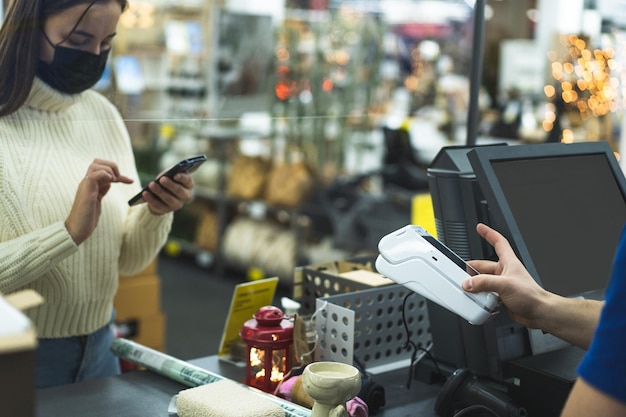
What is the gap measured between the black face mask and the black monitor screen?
967 mm

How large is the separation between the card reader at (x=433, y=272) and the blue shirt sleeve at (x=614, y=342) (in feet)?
1.33

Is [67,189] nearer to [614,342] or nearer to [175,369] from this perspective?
[175,369]

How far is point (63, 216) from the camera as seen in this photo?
1.95m

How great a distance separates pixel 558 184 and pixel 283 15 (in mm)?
4007

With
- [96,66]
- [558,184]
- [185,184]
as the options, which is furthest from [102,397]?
[558,184]

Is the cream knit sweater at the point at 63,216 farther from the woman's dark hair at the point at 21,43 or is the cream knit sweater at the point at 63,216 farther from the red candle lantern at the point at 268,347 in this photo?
the red candle lantern at the point at 268,347

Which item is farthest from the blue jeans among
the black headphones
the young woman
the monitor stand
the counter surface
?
the monitor stand

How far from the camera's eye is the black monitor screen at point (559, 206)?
1.60 metres

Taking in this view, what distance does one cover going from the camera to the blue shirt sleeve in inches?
39.7

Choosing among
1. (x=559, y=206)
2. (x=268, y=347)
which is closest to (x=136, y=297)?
(x=268, y=347)

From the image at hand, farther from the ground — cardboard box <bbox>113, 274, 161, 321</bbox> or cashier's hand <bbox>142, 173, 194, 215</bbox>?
cashier's hand <bbox>142, 173, 194, 215</bbox>

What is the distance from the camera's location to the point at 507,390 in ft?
5.49

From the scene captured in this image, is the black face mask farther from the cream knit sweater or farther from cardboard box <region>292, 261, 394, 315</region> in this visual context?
cardboard box <region>292, 261, 394, 315</region>

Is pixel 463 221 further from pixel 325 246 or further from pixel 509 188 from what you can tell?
pixel 325 246
